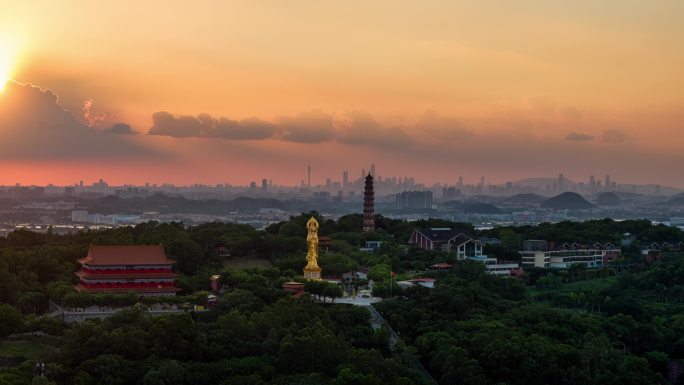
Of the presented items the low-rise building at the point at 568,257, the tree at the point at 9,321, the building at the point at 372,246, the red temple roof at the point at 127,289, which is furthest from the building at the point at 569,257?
the tree at the point at 9,321

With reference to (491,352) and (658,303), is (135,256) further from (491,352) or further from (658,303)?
(658,303)

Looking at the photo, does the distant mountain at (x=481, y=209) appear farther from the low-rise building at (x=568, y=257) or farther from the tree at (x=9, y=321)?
the tree at (x=9, y=321)

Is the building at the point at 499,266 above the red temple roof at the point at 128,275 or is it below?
below

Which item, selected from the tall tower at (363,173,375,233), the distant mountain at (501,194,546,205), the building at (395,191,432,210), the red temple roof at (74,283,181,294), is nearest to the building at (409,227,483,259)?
the tall tower at (363,173,375,233)

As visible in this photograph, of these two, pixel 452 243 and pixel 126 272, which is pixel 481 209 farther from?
pixel 126 272

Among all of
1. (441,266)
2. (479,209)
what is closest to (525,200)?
(479,209)

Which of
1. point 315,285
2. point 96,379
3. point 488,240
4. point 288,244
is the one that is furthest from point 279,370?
point 488,240
